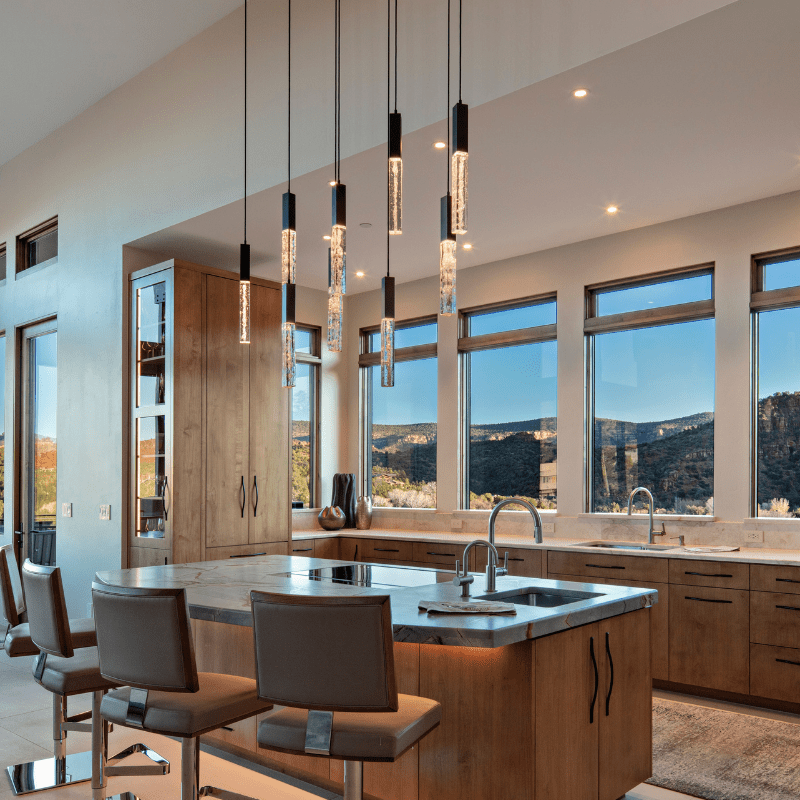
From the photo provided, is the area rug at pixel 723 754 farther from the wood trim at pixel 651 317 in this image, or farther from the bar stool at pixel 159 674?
the wood trim at pixel 651 317

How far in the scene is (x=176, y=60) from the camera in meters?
5.44

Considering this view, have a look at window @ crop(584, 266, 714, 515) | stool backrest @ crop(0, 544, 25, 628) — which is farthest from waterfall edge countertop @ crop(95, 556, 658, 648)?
window @ crop(584, 266, 714, 515)

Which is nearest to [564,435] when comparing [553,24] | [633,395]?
[633,395]

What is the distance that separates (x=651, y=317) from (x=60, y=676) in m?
4.32

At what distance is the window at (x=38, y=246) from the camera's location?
6859 millimetres

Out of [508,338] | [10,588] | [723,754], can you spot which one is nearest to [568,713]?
[723,754]

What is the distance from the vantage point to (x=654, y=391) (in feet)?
18.2

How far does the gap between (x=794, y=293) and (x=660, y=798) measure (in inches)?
125

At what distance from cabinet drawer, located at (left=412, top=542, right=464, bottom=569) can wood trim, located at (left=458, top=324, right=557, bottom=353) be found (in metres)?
1.74

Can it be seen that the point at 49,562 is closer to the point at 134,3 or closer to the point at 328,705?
the point at 134,3

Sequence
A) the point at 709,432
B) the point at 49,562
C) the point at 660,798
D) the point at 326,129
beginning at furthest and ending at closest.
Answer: the point at 49,562 → the point at 709,432 → the point at 326,129 → the point at 660,798

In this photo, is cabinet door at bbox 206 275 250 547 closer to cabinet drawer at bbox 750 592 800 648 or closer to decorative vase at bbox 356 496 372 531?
decorative vase at bbox 356 496 372 531

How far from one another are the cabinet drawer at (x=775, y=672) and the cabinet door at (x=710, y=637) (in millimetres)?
42

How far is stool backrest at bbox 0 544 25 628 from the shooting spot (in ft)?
11.5
